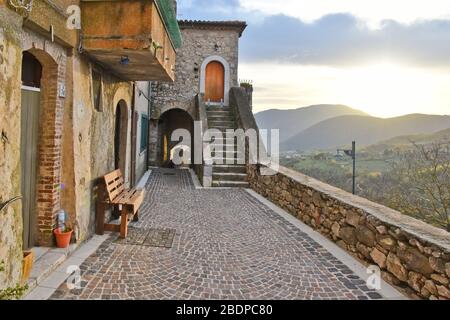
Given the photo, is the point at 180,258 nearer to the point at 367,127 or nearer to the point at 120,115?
the point at 120,115

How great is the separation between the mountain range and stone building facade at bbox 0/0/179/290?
28235mm

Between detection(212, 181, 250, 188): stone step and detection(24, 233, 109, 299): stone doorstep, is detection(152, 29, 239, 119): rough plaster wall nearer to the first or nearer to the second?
detection(212, 181, 250, 188): stone step

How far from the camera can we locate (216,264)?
4344mm

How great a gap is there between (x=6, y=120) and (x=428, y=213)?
11658 mm

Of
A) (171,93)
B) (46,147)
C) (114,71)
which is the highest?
(171,93)

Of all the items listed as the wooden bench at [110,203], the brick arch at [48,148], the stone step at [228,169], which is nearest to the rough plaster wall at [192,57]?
the stone step at [228,169]

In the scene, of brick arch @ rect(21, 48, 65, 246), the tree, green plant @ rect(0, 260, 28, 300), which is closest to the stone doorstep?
brick arch @ rect(21, 48, 65, 246)

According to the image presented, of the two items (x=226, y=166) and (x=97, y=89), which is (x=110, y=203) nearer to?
(x=97, y=89)

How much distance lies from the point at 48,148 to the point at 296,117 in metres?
101

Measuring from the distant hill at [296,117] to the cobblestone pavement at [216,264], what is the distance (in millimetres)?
82432

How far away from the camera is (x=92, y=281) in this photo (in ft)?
12.0

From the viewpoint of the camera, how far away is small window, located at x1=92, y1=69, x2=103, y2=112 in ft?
16.8

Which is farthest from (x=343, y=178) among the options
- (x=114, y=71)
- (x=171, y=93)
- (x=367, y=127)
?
(x=367, y=127)

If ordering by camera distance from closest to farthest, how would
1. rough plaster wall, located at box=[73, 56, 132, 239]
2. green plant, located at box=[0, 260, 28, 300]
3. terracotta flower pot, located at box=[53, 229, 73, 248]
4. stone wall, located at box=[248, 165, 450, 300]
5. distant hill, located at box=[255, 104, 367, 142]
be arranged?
green plant, located at box=[0, 260, 28, 300], stone wall, located at box=[248, 165, 450, 300], terracotta flower pot, located at box=[53, 229, 73, 248], rough plaster wall, located at box=[73, 56, 132, 239], distant hill, located at box=[255, 104, 367, 142]
